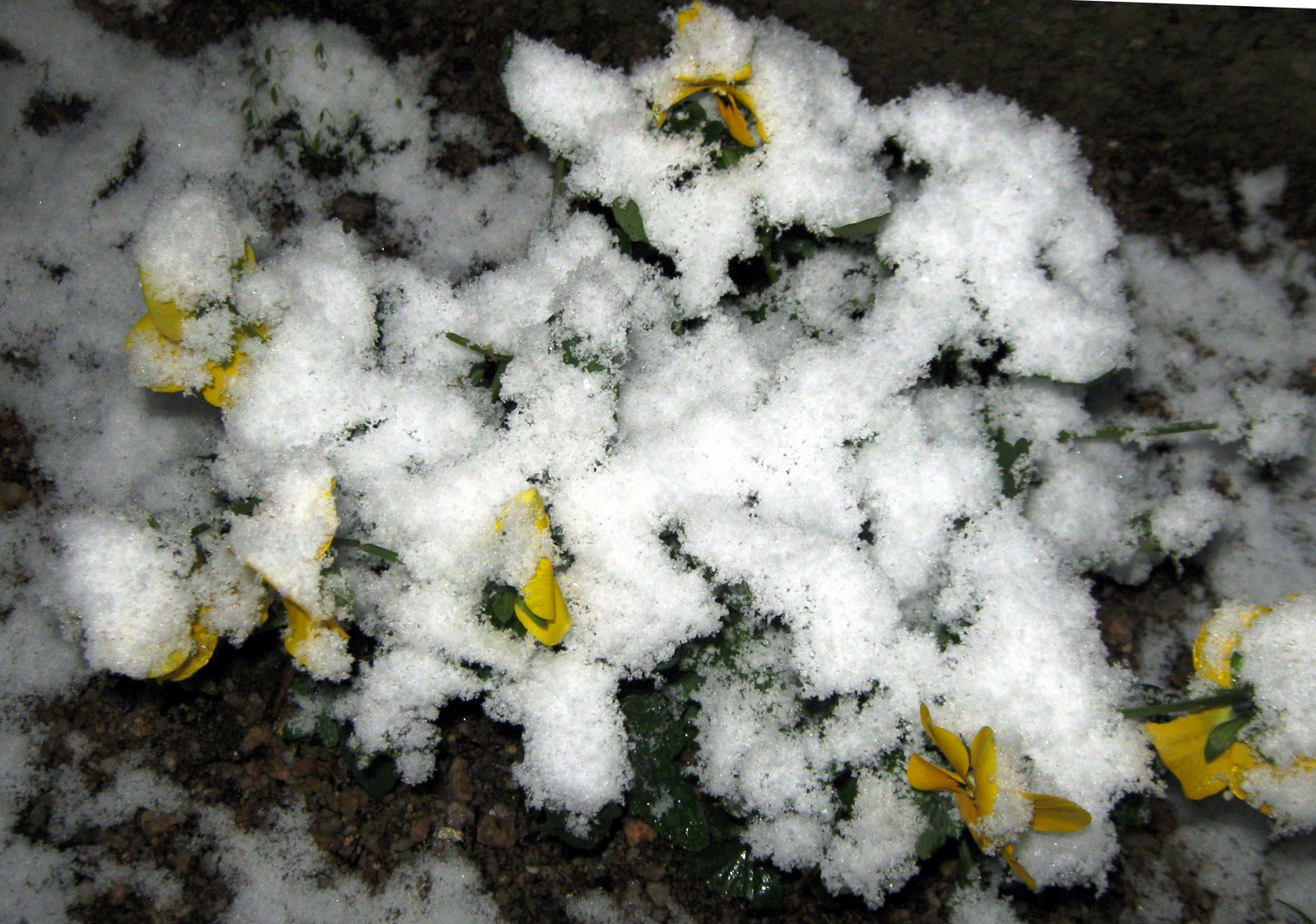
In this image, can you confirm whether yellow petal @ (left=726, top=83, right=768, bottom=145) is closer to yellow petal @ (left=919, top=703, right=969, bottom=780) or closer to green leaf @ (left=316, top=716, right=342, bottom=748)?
yellow petal @ (left=919, top=703, right=969, bottom=780)

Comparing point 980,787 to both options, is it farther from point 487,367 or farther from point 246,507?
point 246,507

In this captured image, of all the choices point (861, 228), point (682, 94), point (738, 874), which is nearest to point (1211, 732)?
point (738, 874)

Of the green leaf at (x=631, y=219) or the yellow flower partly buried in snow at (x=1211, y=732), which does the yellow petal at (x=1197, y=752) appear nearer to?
the yellow flower partly buried in snow at (x=1211, y=732)

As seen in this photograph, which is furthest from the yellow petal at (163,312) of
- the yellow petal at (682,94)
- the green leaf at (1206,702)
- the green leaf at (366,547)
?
the green leaf at (1206,702)

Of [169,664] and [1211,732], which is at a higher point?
[1211,732]

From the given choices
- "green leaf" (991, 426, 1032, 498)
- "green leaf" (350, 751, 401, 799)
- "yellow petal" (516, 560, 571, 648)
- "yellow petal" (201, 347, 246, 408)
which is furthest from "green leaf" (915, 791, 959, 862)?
"yellow petal" (201, 347, 246, 408)
